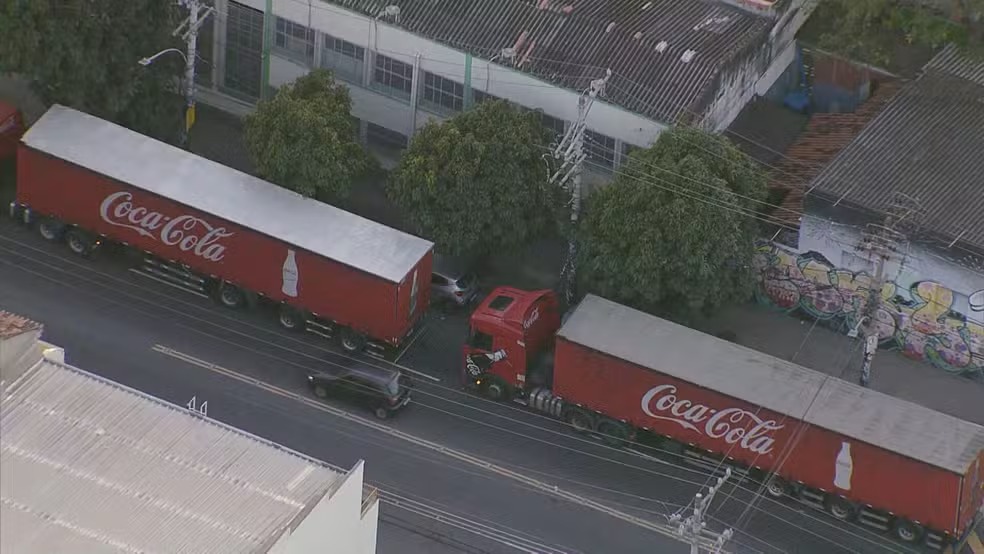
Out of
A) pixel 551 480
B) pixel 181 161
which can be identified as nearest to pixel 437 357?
pixel 551 480

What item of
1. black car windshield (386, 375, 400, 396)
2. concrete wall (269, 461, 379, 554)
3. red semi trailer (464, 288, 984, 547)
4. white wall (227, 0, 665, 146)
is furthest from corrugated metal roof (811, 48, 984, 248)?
concrete wall (269, 461, 379, 554)

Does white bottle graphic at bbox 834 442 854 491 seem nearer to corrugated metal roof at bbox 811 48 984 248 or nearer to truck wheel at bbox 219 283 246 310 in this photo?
corrugated metal roof at bbox 811 48 984 248

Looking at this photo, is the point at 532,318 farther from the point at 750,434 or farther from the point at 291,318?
the point at 291,318

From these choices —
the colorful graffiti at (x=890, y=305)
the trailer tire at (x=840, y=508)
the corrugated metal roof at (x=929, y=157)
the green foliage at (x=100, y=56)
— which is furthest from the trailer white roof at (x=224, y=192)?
the trailer tire at (x=840, y=508)

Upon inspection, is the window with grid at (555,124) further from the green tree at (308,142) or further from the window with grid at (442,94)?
the green tree at (308,142)

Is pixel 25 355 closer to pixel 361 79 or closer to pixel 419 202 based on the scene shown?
pixel 419 202
